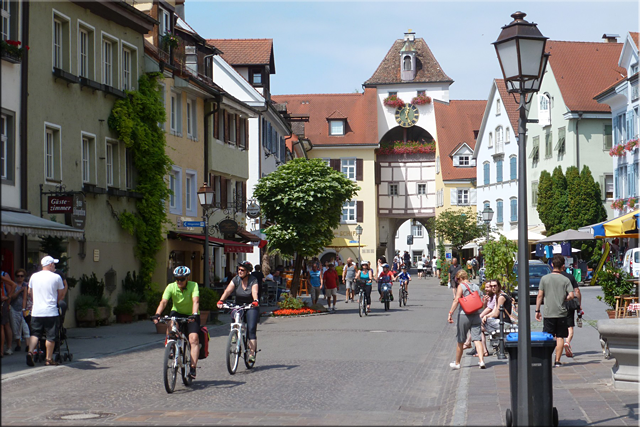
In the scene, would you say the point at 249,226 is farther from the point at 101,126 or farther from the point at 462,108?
the point at 462,108

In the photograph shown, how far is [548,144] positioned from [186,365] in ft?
152

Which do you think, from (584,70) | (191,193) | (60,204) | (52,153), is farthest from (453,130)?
(60,204)

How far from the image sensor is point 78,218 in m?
21.9

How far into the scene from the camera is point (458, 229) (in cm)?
6278

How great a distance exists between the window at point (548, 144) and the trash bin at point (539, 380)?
47.2m

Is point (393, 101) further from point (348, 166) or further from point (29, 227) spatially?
point (29, 227)

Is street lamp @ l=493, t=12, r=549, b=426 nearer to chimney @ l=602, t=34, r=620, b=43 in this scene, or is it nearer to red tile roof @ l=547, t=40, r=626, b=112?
red tile roof @ l=547, t=40, r=626, b=112

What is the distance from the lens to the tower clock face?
7587 centimetres

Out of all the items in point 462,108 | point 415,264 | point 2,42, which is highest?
point 462,108

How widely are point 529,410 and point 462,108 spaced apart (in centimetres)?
7200

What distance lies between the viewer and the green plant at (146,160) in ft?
85.6

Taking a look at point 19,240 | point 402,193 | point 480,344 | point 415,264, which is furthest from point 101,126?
point 415,264

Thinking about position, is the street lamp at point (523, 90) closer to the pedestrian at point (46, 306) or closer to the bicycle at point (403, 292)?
the pedestrian at point (46, 306)

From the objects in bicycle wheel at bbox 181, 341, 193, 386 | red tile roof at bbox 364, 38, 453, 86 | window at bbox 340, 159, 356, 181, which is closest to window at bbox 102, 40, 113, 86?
bicycle wheel at bbox 181, 341, 193, 386
